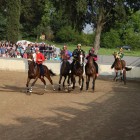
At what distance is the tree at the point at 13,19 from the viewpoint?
6188 centimetres

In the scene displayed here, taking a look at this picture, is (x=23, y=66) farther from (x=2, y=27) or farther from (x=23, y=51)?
(x=2, y=27)

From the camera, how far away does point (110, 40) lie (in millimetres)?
85812

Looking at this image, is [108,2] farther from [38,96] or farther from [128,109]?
[128,109]

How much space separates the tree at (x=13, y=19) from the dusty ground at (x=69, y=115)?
41513mm

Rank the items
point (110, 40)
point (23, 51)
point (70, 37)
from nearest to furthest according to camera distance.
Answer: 1. point (23, 51)
2. point (70, 37)
3. point (110, 40)

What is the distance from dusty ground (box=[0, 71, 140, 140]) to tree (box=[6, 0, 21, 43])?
136 feet

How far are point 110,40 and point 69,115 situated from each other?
72.4 m

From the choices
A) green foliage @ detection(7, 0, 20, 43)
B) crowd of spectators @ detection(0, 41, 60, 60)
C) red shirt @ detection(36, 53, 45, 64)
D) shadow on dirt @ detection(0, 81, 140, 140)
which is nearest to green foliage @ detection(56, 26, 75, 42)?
green foliage @ detection(7, 0, 20, 43)

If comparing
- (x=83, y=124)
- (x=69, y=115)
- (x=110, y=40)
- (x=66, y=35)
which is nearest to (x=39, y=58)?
(x=69, y=115)

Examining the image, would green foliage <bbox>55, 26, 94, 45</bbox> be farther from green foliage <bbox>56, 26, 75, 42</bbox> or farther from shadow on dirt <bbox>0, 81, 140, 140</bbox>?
shadow on dirt <bbox>0, 81, 140, 140</bbox>

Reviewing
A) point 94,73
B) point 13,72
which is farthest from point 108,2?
point 94,73

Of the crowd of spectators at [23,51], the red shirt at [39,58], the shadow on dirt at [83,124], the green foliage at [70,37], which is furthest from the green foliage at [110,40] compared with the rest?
the shadow on dirt at [83,124]

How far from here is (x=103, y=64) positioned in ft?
110

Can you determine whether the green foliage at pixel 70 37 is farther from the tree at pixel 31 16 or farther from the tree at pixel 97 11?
the tree at pixel 97 11
